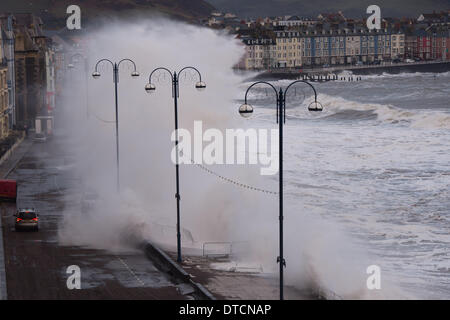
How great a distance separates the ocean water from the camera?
29812 millimetres

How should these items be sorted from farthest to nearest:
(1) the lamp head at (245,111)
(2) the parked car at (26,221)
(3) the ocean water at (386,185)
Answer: (2) the parked car at (26,221) → (3) the ocean water at (386,185) → (1) the lamp head at (245,111)

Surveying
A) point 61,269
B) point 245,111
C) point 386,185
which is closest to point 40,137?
point 386,185

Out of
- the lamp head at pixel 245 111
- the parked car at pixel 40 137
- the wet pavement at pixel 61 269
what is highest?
the lamp head at pixel 245 111

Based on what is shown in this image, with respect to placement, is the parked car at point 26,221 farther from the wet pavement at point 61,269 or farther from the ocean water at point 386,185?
the ocean water at point 386,185

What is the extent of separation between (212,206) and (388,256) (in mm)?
9443

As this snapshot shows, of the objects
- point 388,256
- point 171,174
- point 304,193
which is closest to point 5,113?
point 171,174

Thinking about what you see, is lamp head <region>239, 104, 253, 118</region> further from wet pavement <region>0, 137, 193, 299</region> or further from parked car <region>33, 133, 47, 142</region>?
parked car <region>33, 133, 47, 142</region>

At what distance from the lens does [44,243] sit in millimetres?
29922

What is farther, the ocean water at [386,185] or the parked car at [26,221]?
the parked car at [26,221]

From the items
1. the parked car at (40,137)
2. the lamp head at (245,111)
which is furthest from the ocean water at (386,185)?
the parked car at (40,137)

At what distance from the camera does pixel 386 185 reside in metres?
48.4

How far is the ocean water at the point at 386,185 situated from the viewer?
97.8 ft

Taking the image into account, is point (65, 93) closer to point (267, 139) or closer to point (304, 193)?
point (267, 139)

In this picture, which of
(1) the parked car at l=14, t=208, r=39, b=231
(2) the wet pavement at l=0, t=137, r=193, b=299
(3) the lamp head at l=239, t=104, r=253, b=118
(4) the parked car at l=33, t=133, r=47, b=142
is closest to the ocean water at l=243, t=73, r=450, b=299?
(2) the wet pavement at l=0, t=137, r=193, b=299
